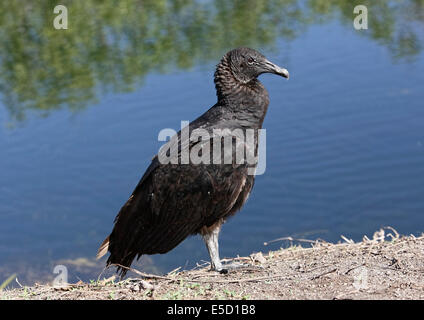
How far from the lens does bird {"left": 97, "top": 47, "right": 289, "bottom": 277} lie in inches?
170

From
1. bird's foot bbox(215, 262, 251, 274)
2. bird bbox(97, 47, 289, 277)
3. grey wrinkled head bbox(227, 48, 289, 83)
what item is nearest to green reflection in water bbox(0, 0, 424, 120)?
grey wrinkled head bbox(227, 48, 289, 83)

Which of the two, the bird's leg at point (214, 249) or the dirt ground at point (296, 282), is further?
the bird's leg at point (214, 249)

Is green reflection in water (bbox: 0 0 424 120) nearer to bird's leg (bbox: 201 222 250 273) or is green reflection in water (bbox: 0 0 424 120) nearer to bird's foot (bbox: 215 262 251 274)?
bird's leg (bbox: 201 222 250 273)

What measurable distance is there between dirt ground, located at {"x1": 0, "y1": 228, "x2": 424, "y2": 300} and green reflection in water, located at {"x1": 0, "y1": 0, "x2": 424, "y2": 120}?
205 inches

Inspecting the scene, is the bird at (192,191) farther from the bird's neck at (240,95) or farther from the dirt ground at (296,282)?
the dirt ground at (296,282)

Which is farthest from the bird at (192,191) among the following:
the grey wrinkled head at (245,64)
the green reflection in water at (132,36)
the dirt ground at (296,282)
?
the green reflection in water at (132,36)

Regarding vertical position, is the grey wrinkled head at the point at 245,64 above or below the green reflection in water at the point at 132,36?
below

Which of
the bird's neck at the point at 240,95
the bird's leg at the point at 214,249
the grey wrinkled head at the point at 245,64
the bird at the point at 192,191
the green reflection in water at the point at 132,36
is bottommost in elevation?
the bird's leg at the point at 214,249

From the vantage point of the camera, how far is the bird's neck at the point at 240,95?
4.61 m

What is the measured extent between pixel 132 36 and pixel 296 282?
7.19m

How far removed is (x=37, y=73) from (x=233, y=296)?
6.90 meters

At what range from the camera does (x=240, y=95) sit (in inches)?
184
